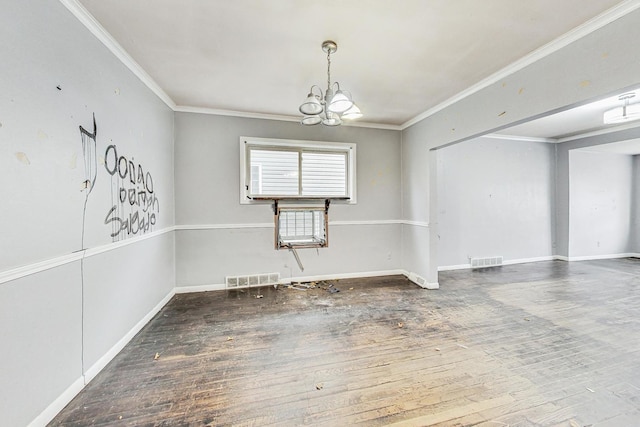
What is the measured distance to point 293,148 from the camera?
13.8ft

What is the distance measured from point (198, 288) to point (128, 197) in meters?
1.86

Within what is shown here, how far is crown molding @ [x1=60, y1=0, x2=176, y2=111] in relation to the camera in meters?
1.78

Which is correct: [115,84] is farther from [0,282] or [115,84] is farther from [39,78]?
[0,282]

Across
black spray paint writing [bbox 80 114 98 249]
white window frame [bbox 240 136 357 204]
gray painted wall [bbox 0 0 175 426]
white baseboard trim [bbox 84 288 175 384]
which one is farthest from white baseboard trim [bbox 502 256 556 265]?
black spray paint writing [bbox 80 114 98 249]

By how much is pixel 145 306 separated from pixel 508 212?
663 cm

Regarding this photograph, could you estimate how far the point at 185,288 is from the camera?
12.5 ft

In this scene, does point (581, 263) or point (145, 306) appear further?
point (581, 263)

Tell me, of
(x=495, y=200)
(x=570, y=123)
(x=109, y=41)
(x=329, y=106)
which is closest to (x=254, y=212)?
(x=329, y=106)

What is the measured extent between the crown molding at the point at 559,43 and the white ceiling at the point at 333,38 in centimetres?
5

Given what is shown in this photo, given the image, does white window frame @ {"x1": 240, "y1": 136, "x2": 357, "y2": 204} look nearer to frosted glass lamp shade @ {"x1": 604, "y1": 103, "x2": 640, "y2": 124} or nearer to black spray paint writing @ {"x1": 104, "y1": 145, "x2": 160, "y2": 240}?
black spray paint writing @ {"x1": 104, "y1": 145, "x2": 160, "y2": 240}

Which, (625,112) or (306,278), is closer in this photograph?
(625,112)

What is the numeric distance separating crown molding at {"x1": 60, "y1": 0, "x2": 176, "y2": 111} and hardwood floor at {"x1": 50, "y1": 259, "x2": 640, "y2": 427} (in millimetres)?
2636

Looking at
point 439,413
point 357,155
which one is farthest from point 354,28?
point 439,413

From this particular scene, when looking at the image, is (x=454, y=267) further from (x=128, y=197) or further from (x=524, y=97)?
(x=128, y=197)
